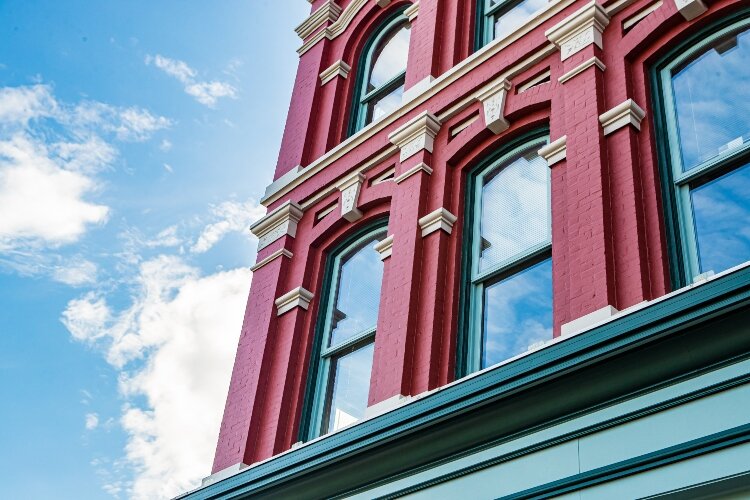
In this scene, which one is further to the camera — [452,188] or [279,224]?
[279,224]

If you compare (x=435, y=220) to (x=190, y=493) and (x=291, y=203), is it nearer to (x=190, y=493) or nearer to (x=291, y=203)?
(x=291, y=203)

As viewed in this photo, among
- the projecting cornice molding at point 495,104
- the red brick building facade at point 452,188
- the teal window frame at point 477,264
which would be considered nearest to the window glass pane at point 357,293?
the red brick building facade at point 452,188

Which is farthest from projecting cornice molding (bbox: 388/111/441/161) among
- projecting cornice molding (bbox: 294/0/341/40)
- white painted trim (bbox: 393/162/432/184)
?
projecting cornice molding (bbox: 294/0/341/40)

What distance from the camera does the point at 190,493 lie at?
12.4 metres

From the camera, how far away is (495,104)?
41.2 feet

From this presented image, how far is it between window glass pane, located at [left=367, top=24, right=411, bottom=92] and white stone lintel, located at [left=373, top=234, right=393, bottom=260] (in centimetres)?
394

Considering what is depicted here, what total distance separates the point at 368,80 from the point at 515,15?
310 cm

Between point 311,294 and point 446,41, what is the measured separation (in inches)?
157

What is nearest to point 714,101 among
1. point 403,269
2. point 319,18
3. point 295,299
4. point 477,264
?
point 477,264

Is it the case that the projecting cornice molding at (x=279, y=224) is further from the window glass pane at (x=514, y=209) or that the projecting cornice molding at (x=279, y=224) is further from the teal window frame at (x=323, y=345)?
the window glass pane at (x=514, y=209)

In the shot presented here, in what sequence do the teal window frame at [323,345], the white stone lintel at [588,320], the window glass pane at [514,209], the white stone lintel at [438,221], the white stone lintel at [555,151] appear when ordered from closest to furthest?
the white stone lintel at [588,320] < the white stone lintel at [555,151] < the window glass pane at [514,209] < the white stone lintel at [438,221] < the teal window frame at [323,345]

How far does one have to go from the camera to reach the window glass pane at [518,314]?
419 inches

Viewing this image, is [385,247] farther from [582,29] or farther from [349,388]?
[582,29]

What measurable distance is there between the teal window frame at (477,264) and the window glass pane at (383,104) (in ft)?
10.4
